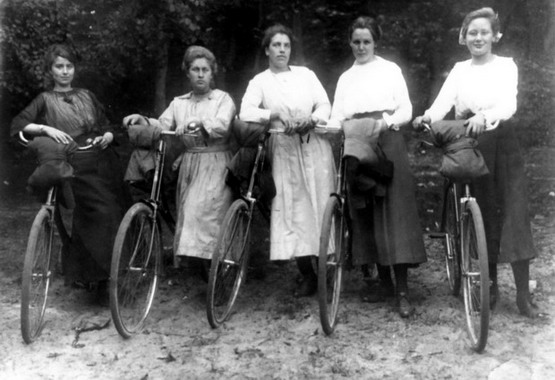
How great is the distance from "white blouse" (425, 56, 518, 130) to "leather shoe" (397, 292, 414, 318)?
1.19 m

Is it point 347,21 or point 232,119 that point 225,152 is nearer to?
point 232,119

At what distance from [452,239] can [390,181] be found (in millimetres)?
682

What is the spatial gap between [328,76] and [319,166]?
5.63 m

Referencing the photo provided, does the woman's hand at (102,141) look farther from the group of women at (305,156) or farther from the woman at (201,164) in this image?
the woman at (201,164)

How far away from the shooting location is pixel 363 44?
4.70m

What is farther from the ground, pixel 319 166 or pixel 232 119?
pixel 232 119

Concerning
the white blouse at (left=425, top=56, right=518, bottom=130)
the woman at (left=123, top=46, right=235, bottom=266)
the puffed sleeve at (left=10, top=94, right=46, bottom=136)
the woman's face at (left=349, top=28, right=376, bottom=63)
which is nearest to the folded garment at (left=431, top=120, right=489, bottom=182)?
the white blouse at (left=425, top=56, right=518, bottom=130)

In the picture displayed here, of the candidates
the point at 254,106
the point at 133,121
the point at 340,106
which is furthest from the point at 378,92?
the point at 133,121

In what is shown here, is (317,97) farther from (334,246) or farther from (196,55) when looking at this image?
(334,246)

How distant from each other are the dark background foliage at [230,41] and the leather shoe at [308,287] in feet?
9.05

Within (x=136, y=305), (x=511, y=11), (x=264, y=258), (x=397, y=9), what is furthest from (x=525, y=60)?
(x=136, y=305)

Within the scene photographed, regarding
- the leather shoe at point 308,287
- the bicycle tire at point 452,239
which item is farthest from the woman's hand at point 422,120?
the leather shoe at point 308,287

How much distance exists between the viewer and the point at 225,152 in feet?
16.0

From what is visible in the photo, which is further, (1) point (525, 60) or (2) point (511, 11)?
(1) point (525, 60)
